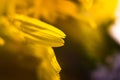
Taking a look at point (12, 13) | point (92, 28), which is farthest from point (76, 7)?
point (12, 13)

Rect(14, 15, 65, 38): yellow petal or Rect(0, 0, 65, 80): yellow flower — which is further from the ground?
Rect(14, 15, 65, 38): yellow petal

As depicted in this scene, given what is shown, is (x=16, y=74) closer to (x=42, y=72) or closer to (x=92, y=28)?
(x=42, y=72)

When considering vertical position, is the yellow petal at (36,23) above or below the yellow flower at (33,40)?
above

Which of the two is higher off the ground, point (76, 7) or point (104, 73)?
point (76, 7)
